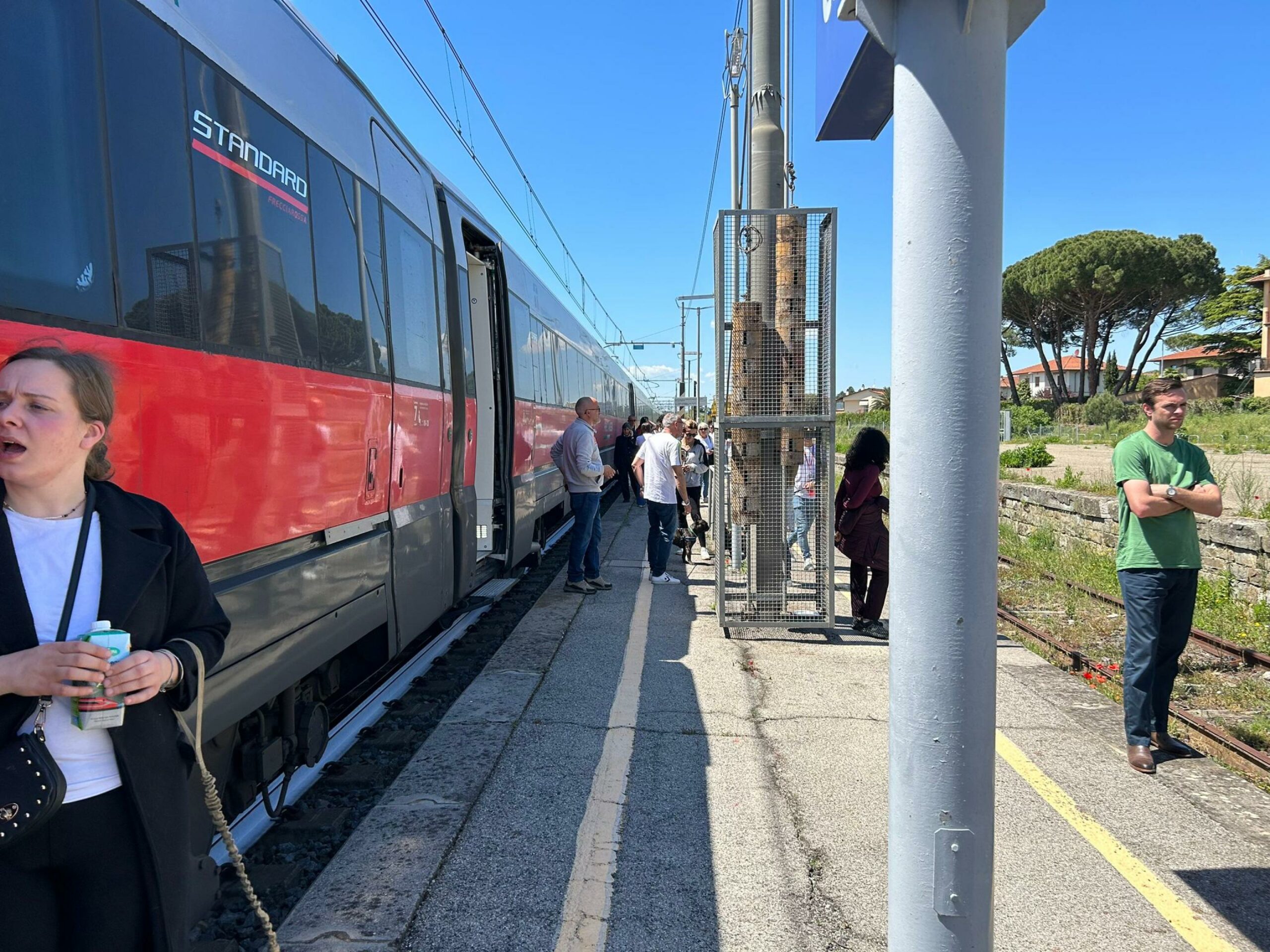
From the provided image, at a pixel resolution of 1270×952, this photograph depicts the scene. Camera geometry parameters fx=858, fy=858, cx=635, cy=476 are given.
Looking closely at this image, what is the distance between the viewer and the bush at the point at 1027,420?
39344mm

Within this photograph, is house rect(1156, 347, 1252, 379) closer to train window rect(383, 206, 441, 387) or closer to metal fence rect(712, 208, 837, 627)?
metal fence rect(712, 208, 837, 627)

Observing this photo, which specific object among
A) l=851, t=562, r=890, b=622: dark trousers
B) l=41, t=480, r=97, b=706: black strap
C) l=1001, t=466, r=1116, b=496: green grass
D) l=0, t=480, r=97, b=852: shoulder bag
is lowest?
l=851, t=562, r=890, b=622: dark trousers

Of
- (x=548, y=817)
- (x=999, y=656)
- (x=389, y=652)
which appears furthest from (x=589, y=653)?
(x=999, y=656)

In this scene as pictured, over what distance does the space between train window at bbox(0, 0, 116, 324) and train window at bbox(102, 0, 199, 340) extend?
7cm

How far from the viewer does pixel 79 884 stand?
1737 mm

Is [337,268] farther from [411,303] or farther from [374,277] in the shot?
[411,303]

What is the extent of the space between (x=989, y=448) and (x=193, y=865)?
2.24 m

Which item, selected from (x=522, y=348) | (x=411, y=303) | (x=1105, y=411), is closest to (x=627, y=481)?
(x=522, y=348)

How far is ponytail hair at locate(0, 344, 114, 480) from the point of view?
1.75 m

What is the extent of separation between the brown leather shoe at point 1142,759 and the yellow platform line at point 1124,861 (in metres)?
0.49

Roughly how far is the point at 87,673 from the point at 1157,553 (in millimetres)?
4653

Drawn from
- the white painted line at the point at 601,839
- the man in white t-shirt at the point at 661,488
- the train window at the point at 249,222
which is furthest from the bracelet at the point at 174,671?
the man in white t-shirt at the point at 661,488

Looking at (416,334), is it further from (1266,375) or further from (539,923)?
(1266,375)

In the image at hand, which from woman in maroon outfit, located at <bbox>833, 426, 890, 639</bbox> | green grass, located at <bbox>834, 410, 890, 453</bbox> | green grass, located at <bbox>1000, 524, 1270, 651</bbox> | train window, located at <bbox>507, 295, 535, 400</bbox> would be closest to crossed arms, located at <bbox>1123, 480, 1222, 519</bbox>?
woman in maroon outfit, located at <bbox>833, 426, 890, 639</bbox>
